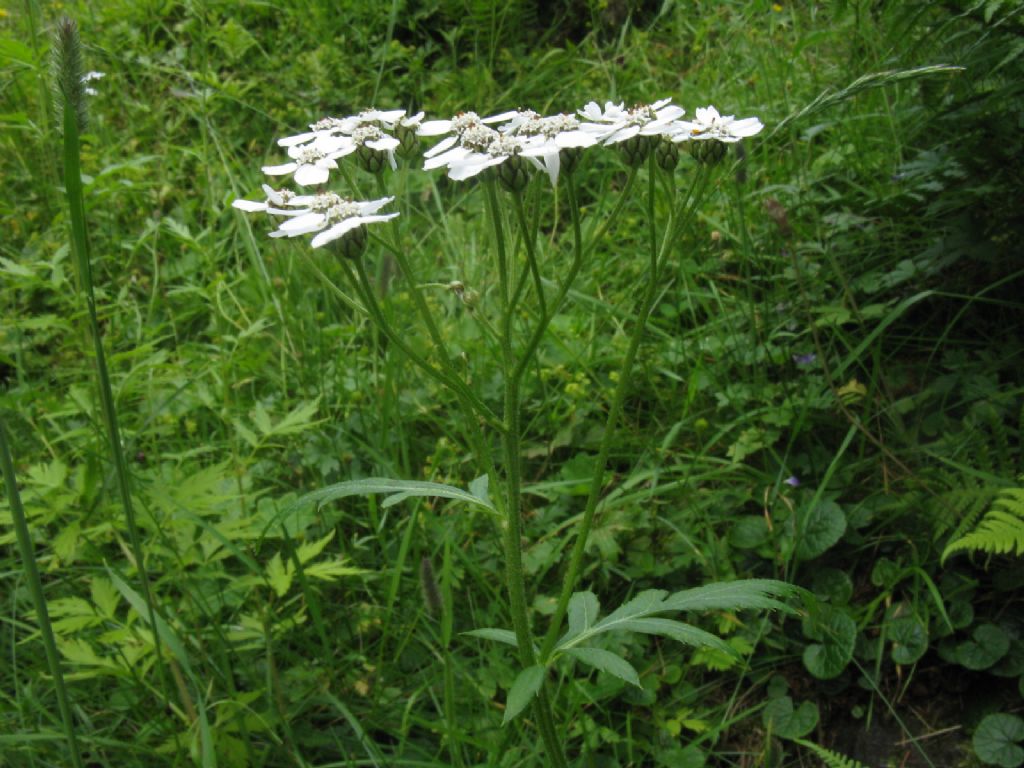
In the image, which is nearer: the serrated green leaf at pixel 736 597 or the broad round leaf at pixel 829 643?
the serrated green leaf at pixel 736 597

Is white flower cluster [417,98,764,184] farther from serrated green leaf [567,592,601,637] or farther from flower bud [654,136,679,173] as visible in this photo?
serrated green leaf [567,592,601,637]

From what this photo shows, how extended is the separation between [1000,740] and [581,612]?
89cm

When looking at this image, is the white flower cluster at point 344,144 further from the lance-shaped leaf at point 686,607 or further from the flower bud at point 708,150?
the lance-shaped leaf at point 686,607

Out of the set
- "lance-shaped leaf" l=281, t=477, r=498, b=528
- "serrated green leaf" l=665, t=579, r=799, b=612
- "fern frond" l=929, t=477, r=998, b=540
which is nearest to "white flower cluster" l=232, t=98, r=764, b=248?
"lance-shaped leaf" l=281, t=477, r=498, b=528

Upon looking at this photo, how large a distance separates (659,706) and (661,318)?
1172mm

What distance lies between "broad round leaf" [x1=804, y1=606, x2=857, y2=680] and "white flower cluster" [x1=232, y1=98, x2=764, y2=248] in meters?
1.03

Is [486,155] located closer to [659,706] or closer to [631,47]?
[659,706]

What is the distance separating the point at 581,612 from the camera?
4.43ft

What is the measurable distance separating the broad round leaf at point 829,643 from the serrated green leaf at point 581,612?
0.63 metres

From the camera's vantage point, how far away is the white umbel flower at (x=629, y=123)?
1.18 metres

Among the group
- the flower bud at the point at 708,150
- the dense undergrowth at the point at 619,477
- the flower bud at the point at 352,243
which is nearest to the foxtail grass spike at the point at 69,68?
the flower bud at the point at 352,243

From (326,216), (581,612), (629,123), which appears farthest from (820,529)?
(326,216)

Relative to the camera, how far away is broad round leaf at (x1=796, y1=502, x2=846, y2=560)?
75.0 inches

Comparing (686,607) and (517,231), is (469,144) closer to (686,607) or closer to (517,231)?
(517,231)
